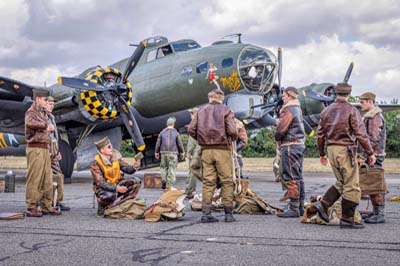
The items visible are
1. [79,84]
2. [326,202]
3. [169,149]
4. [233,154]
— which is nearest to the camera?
[326,202]

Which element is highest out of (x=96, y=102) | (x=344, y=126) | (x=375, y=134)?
(x=96, y=102)

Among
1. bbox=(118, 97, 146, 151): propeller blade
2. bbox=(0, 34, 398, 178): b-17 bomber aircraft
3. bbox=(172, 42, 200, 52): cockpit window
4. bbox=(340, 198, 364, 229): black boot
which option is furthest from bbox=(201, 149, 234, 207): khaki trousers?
bbox=(172, 42, 200, 52): cockpit window

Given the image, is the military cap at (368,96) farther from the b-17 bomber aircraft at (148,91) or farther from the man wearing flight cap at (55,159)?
the b-17 bomber aircraft at (148,91)

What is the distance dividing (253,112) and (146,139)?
177 inches

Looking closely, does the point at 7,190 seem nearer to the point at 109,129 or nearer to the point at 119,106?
the point at 119,106

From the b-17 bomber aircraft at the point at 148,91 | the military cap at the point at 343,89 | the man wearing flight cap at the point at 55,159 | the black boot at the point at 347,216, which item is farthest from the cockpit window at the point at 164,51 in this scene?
the black boot at the point at 347,216

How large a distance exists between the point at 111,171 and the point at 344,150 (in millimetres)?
3687

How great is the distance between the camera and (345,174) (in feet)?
25.0

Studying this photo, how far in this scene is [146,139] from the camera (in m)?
21.5

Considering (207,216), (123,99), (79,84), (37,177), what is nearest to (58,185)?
(37,177)

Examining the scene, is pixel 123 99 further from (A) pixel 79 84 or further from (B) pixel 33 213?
(B) pixel 33 213

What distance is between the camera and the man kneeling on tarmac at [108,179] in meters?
8.99

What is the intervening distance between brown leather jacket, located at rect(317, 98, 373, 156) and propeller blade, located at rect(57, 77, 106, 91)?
935 cm

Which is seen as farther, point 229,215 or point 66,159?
point 66,159
